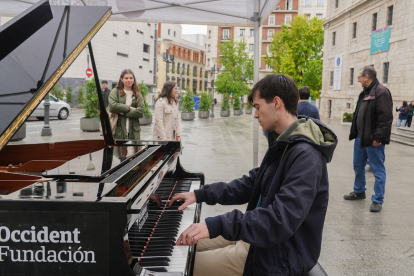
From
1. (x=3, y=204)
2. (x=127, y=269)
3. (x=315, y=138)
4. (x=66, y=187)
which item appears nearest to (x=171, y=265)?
(x=127, y=269)

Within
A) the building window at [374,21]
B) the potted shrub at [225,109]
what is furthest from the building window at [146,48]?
the building window at [374,21]

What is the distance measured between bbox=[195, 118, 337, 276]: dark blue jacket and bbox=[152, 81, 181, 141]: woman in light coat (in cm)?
478

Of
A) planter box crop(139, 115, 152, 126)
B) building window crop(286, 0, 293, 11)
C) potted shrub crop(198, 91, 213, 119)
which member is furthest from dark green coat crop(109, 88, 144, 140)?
building window crop(286, 0, 293, 11)

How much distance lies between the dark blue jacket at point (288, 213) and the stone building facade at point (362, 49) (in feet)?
71.1

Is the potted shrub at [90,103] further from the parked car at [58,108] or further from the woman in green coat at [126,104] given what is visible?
the woman in green coat at [126,104]

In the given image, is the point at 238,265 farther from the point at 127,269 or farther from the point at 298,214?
the point at 127,269

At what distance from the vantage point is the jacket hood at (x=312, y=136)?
6.54 ft

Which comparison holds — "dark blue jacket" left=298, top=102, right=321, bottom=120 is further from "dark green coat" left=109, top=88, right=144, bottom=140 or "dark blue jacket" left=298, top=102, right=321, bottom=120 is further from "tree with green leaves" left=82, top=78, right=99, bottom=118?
"tree with green leaves" left=82, top=78, right=99, bottom=118

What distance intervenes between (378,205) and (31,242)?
5179 millimetres

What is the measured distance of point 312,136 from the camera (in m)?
2.01

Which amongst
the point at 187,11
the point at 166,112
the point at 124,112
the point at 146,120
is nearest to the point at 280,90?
the point at 124,112

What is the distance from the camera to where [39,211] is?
1.56 m

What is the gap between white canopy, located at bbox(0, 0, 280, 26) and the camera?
733 centimetres

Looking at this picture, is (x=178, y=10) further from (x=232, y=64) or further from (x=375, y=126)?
(x=232, y=64)
